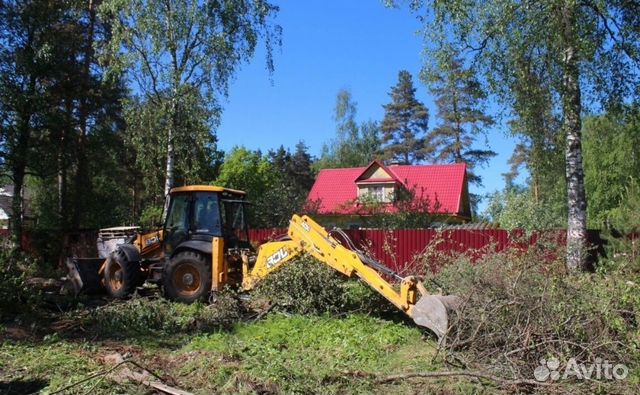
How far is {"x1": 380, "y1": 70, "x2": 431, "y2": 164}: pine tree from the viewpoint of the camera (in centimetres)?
4991

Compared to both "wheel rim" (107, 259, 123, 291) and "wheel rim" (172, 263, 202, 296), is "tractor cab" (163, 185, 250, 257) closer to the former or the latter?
"wheel rim" (172, 263, 202, 296)

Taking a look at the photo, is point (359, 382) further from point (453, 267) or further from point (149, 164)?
point (149, 164)

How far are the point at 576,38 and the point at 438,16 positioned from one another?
10.7 ft

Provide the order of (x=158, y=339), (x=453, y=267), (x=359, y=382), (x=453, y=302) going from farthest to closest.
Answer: (x=453, y=267)
(x=158, y=339)
(x=453, y=302)
(x=359, y=382)

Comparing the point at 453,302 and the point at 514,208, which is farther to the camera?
the point at 514,208

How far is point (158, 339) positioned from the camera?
8297 mm

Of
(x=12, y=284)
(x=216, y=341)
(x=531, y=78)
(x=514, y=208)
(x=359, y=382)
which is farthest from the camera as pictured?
(x=514, y=208)

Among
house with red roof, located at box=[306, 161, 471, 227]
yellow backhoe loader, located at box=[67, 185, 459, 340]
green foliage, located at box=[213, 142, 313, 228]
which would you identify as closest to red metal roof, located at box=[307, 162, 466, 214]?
house with red roof, located at box=[306, 161, 471, 227]

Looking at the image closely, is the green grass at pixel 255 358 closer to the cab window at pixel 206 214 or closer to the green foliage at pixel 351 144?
the cab window at pixel 206 214

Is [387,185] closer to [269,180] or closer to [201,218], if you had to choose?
[269,180]

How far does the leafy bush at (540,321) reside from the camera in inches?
246

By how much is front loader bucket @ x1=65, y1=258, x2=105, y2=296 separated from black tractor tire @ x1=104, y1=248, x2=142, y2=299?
413 millimetres

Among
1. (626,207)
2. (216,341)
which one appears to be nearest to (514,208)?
(626,207)

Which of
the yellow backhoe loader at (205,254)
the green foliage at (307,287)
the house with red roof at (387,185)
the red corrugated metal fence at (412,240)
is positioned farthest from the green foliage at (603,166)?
the green foliage at (307,287)
